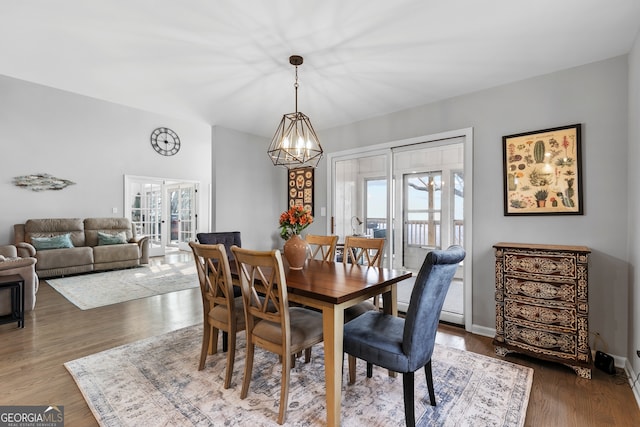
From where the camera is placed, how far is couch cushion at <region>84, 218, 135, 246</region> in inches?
246

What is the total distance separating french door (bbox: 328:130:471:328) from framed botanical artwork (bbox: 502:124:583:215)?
0.40 metres

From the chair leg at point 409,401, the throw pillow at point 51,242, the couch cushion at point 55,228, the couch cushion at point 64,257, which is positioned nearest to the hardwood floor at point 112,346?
the chair leg at point 409,401

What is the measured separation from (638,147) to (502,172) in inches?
38.6

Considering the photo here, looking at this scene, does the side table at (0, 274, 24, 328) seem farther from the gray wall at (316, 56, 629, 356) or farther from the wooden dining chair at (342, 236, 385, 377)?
the gray wall at (316, 56, 629, 356)

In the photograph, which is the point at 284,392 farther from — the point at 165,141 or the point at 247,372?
the point at 165,141

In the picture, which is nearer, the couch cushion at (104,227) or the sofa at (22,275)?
the sofa at (22,275)

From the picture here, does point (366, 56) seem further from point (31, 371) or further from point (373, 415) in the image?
point (31, 371)

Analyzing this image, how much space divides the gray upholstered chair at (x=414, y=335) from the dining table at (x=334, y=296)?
179 millimetres

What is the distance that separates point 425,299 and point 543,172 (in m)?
2.04

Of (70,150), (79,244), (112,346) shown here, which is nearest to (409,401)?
(112,346)

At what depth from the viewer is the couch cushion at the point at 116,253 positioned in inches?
231

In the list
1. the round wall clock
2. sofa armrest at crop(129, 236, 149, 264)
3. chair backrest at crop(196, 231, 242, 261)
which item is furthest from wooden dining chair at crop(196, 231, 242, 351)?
the round wall clock

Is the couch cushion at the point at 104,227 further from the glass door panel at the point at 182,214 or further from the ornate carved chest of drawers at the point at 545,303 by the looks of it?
the ornate carved chest of drawers at the point at 545,303

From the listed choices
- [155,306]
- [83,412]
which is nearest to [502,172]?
[83,412]
